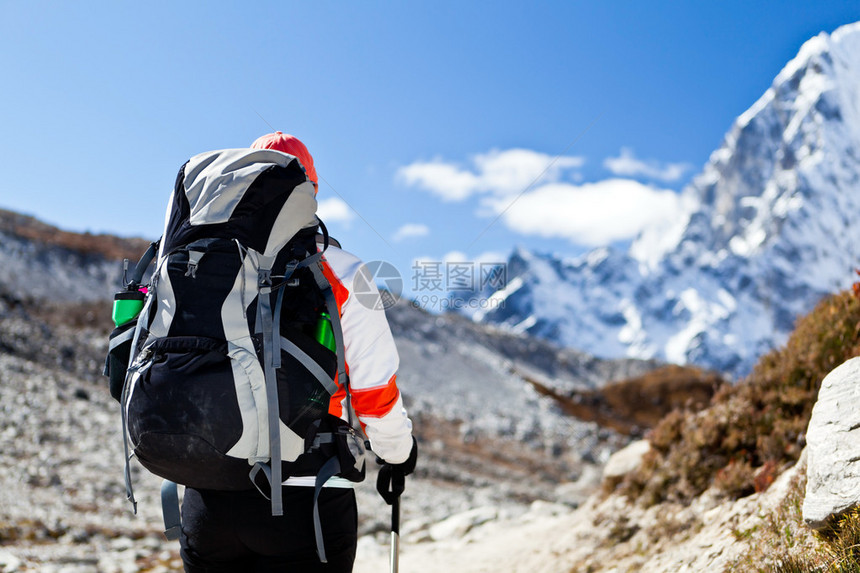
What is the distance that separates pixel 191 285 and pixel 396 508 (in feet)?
4.95

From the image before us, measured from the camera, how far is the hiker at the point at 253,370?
2021mm

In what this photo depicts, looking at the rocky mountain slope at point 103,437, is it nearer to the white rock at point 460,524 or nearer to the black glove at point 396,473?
the white rock at point 460,524

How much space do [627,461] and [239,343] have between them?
18.2ft

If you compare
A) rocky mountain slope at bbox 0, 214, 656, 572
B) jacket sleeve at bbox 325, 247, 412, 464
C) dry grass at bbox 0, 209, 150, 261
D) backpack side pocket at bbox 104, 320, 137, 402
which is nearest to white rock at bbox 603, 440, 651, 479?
rocky mountain slope at bbox 0, 214, 656, 572

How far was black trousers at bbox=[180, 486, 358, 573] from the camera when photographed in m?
2.09

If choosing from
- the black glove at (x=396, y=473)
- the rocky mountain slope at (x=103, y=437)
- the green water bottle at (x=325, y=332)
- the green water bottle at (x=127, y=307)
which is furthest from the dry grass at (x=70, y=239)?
the green water bottle at (x=325, y=332)

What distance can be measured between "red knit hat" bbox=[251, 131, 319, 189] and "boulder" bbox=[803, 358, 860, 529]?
8.67ft

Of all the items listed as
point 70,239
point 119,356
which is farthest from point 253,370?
point 70,239

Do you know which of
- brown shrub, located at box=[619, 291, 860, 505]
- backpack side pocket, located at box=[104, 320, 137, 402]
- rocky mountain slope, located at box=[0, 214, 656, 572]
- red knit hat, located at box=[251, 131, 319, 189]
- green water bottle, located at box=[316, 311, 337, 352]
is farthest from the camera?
rocky mountain slope, located at box=[0, 214, 656, 572]

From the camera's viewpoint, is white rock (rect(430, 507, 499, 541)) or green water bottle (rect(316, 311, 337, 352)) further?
white rock (rect(430, 507, 499, 541))

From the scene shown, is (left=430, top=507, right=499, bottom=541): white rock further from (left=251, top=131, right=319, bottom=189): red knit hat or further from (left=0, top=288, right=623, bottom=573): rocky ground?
(left=251, top=131, right=319, bottom=189): red knit hat

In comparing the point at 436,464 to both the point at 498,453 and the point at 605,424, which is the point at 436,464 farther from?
the point at 605,424

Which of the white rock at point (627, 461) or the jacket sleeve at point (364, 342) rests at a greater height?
the jacket sleeve at point (364, 342)

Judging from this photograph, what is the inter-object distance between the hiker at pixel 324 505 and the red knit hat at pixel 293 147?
0.50 meters
